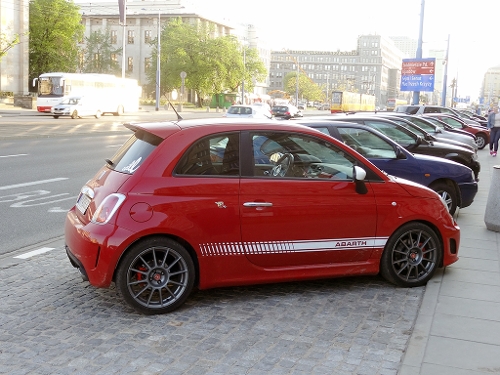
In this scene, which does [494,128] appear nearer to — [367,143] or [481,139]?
[481,139]

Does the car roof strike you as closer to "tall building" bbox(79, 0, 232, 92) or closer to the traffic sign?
Answer: the traffic sign

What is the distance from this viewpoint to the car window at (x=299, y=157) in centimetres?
551

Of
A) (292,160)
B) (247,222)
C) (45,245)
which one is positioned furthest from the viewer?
(45,245)

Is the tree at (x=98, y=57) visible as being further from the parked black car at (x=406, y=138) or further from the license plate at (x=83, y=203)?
the license plate at (x=83, y=203)

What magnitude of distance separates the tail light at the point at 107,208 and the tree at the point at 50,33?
73.7 metres

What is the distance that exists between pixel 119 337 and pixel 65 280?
1609 millimetres

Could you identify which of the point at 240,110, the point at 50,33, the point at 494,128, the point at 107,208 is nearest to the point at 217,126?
the point at 107,208

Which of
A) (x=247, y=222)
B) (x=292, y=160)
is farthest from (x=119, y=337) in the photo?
(x=292, y=160)

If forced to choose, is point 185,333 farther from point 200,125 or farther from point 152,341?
point 200,125

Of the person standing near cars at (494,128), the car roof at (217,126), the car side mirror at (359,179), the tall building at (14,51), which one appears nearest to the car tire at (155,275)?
the car roof at (217,126)

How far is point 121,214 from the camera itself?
4930mm

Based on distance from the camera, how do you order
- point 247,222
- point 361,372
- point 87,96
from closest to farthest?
point 361,372, point 247,222, point 87,96

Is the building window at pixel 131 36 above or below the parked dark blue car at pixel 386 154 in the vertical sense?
above

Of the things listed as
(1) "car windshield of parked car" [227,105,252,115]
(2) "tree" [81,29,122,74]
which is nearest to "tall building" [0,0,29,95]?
(1) "car windshield of parked car" [227,105,252,115]
